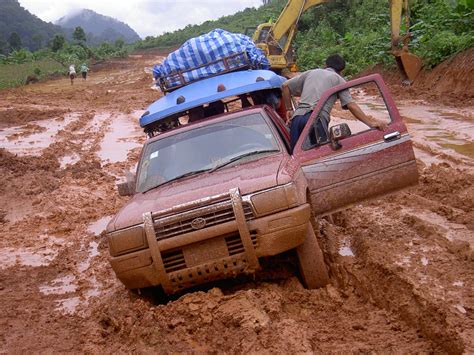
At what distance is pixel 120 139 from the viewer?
16.3 metres

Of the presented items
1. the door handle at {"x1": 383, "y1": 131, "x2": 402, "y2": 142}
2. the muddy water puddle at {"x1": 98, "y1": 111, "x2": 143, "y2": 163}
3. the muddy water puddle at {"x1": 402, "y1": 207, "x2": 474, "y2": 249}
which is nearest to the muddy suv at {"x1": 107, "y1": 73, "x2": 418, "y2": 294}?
the door handle at {"x1": 383, "y1": 131, "x2": 402, "y2": 142}

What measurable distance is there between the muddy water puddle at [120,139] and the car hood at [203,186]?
27.2 feet

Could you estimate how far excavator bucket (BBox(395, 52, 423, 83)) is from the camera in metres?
17.0

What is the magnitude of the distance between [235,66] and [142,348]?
4.88 meters

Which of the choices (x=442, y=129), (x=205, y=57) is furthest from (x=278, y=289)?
(x=442, y=129)

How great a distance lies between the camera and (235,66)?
8.25 m

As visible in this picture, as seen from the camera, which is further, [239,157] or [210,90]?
[210,90]

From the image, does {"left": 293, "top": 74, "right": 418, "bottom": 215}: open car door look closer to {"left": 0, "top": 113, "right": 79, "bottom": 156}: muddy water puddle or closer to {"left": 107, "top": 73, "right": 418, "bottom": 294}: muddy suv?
{"left": 107, "top": 73, "right": 418, "bottom": 294}: muddy suv

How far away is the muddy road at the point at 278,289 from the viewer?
4094 mm

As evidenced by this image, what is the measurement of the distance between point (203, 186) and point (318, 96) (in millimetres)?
2074

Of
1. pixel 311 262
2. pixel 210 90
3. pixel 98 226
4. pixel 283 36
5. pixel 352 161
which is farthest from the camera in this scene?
pixel 283 36

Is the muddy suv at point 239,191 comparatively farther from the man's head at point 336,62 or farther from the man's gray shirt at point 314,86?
the man's head at point 336,62

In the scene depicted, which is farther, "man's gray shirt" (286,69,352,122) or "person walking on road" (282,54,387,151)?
"man's gray shirt" (286,69,352,122)

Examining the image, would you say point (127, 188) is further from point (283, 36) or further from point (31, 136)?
point (283, 36)
